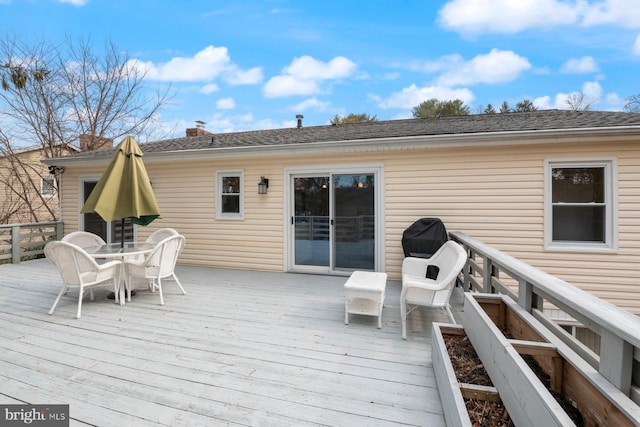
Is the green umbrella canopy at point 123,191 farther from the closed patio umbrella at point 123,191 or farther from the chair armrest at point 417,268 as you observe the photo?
the chair armrest at point 417,268

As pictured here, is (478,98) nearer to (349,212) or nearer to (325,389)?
(349,212)

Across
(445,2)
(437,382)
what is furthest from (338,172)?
(445,2)

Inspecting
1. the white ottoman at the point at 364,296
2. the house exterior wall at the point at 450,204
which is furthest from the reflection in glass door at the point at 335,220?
the white ottoman at the point at 364,296

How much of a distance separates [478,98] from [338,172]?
18.3 m

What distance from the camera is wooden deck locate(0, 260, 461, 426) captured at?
6.57ft

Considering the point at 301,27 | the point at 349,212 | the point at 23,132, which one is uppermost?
the point at 301,27

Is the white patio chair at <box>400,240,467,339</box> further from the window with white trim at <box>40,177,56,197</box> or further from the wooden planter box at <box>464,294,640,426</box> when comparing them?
the window with white trim at <box>40,177,56,197</box>

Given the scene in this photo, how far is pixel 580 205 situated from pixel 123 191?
6726 millimetres

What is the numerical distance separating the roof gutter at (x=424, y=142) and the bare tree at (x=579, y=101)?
54.6 ft

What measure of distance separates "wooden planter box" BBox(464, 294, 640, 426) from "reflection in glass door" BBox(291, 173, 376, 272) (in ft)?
11.1

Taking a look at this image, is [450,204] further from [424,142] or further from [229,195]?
[229,195]

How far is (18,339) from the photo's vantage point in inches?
119

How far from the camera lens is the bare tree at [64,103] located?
34.3 ft

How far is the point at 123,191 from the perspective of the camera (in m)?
4.25
